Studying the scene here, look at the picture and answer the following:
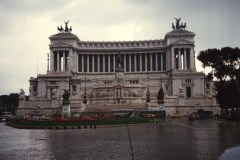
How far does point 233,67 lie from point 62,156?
5299cm

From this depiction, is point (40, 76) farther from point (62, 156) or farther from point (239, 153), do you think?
point (239, 153)

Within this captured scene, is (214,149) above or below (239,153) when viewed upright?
below

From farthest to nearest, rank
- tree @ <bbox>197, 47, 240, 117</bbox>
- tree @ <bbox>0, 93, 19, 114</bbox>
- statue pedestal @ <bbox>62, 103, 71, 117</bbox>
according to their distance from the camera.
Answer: tree @ <bbox>0, 93, 19, 114</bbox>
statue pedestal @ <bbox>62, 103, 71, 117</bbox>
tree @ <bbox>197, 47, 240, 117</bbox>

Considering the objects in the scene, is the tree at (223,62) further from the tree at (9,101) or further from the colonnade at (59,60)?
the tree at (9,101)

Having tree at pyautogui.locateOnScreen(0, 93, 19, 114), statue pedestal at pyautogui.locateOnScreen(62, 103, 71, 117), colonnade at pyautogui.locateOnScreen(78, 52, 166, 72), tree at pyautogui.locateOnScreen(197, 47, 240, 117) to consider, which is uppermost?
colonnade at pyautogui.locateOnScreen(78, 52, 166, 72)

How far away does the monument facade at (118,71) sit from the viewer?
108 m

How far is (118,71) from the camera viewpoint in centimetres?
11450

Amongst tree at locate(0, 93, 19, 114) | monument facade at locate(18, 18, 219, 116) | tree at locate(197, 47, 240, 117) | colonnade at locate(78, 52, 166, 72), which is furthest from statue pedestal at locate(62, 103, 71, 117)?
tree at locate(0, 93, 19, 114)

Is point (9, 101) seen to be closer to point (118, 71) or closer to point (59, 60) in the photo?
point (59, 60)

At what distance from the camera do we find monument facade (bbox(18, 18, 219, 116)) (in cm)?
10769

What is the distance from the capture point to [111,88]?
349ft

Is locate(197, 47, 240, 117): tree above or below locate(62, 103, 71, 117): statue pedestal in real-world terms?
above

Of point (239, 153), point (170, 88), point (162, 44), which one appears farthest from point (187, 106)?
point (239, 153)

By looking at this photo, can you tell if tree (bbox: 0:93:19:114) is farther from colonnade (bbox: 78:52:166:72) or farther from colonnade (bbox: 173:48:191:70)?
colonnade (bbox: 173:48:191:70)
